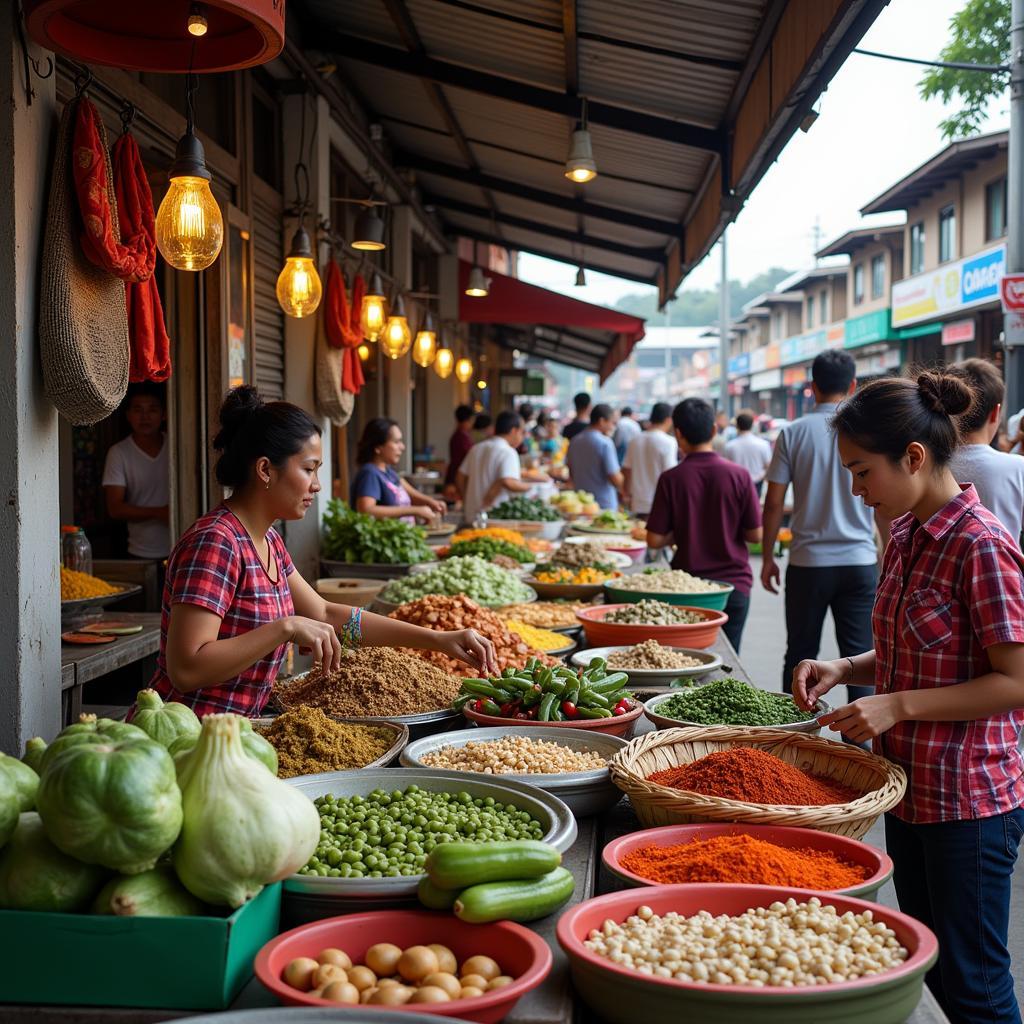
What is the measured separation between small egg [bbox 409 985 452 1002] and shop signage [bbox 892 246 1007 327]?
63.7 feet

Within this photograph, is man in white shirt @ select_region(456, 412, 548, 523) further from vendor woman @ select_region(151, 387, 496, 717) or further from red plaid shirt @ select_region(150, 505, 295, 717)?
red plaid shirt @ select_region(150, 505, 295, 717)

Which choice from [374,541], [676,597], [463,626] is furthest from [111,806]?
[374,541]

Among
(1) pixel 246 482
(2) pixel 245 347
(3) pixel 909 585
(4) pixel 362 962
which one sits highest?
(2) pixel 245 347

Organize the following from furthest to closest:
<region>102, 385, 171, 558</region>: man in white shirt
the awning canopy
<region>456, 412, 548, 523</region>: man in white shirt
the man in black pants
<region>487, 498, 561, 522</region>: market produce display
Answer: the awning canopy, <region>456, 412, 548, 523</region>: man in white shirt, <region>487, 498, 561, 522</region>: market produce display, <region>102, 385, 171, 558</region>: man in white shirt, the man in black pants

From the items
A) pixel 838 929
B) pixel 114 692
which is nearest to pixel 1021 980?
pixel 838 929

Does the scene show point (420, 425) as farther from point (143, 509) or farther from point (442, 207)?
point (143, 509)

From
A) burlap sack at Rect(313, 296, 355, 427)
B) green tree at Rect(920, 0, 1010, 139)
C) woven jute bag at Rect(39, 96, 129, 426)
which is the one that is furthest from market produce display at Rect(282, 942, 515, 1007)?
green tree at Rect(920, 0, 1010, 139)

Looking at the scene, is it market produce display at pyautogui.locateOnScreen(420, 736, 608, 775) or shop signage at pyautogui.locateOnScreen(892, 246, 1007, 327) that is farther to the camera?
shop signage at pyautogui.locateOnScreen(892, 246, 1007, 327)

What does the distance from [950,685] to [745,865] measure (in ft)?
2.75

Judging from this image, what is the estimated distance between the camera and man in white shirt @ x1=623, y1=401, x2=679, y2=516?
1028 centimetres

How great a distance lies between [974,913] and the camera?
249 cm

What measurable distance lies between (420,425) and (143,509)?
1118 cm

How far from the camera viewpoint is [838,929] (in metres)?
1.76

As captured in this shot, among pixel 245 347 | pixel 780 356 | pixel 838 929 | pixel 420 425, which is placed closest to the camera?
pixel 838 929
